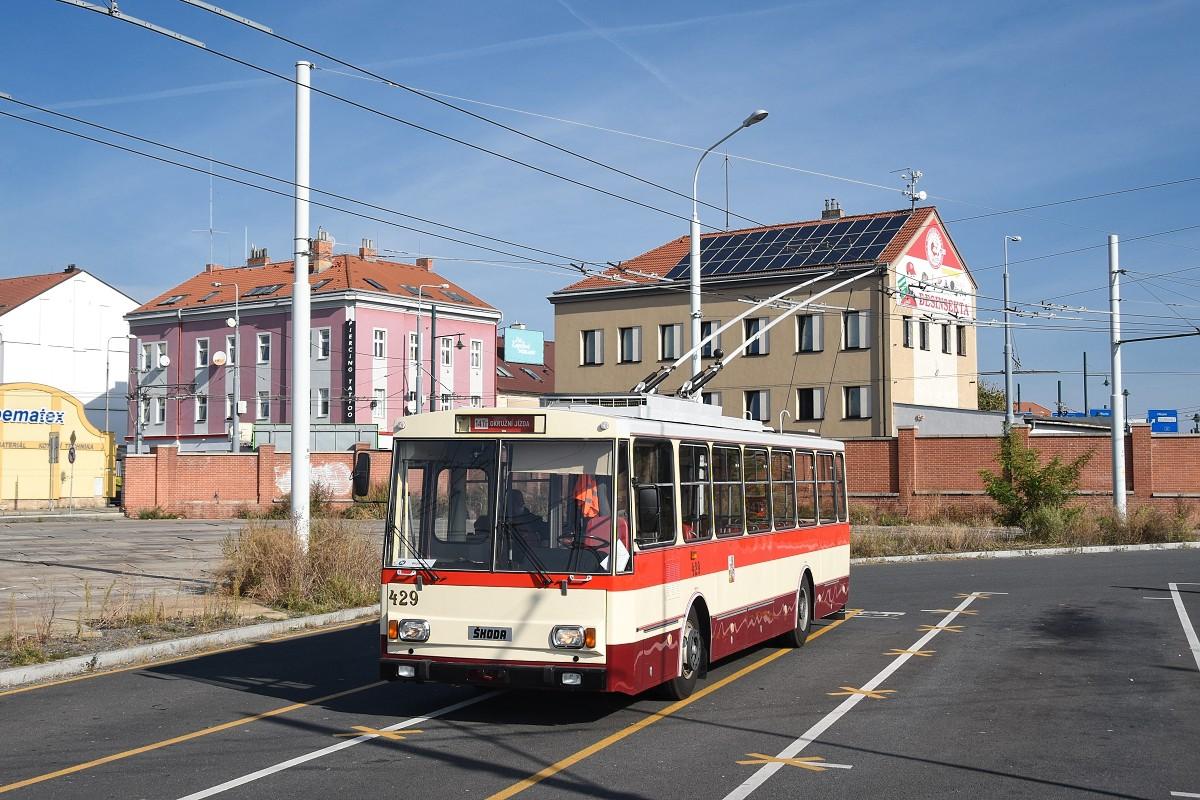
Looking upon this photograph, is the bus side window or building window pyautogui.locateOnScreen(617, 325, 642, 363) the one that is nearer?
the bus side window

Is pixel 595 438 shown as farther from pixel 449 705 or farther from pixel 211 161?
pixel 211 161

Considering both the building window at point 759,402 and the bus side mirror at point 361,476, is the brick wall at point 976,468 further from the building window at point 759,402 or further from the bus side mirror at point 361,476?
the bus side mirror at point 361,476

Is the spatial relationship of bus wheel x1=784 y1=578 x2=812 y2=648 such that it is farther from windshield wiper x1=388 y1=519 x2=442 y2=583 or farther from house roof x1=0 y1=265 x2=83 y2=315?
house roof x1=0 y1=265 x2=83 y2=315

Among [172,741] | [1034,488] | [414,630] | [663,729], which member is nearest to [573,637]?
[663,729]

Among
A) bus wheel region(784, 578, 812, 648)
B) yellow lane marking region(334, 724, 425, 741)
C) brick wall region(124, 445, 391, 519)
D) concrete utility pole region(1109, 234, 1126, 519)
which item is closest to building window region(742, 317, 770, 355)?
brick wall region(124, 445, 391, 519)

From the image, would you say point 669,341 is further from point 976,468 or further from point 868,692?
point 868,692

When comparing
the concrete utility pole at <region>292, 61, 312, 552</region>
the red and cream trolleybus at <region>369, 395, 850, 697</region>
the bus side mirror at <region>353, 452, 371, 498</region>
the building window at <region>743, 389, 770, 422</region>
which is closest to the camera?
the red and cream trolleybus at <region>369, 395, 850, 697</region>

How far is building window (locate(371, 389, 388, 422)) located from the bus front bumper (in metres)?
60.7

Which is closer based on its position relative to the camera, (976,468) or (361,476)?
(361,476)

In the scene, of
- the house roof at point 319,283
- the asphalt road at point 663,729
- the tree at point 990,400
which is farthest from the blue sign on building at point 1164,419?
the asphalt road at point 663,729

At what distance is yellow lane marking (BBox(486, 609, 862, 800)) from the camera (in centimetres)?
799

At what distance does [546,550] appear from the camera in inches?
398

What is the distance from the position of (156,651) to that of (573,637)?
6224 millimetres

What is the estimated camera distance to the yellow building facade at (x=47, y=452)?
2067 inches
